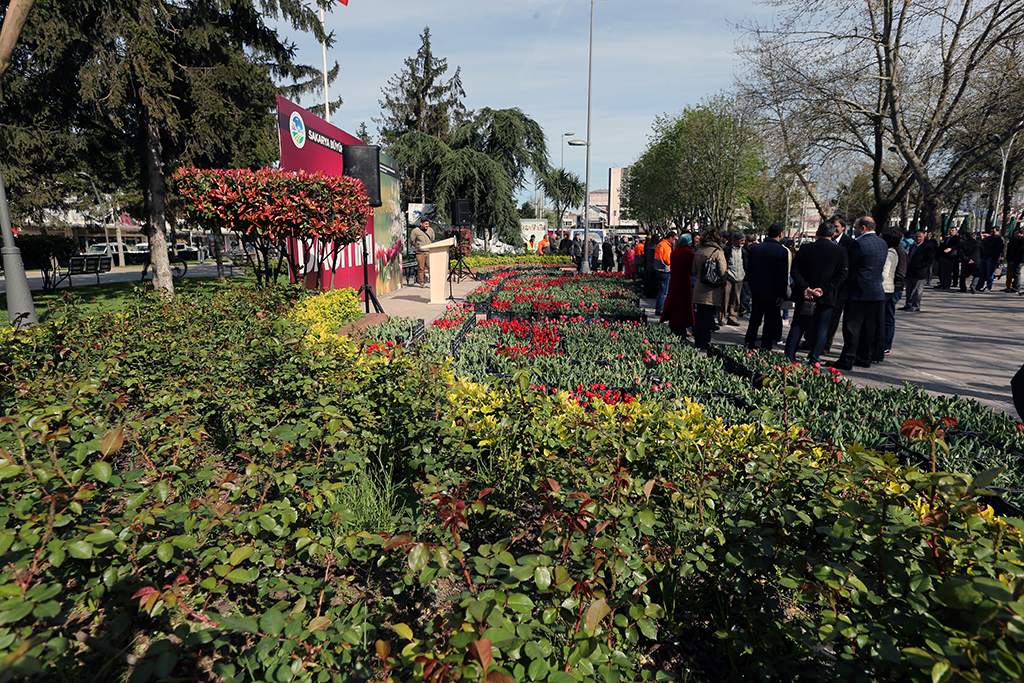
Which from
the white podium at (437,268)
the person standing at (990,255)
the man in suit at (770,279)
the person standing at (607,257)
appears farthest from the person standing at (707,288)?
the person standing at (607,257)

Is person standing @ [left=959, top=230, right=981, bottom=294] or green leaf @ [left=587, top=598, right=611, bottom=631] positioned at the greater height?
person standing @ [left=959, top=230, right=981, bottom=294]

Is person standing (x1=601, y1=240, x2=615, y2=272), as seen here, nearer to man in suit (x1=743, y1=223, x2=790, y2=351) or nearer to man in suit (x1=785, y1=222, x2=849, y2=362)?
man in suit (x1=743, y1=223, x2=790, y2=351)

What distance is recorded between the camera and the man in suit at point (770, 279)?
784 centimetres

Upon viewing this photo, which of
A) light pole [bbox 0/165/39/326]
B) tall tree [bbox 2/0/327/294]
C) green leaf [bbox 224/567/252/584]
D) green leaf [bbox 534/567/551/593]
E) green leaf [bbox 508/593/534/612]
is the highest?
tall tree [bbox 2/0/327/294]

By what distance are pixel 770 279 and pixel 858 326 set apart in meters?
1.33

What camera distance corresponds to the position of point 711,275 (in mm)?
7625

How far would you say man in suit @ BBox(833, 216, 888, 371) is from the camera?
7258mm

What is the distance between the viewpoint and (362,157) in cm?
1089

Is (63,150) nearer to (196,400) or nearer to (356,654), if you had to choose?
(196,400)

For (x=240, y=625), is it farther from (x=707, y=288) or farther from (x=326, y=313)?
(x=707, y=288)

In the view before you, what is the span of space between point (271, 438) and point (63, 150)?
55.6 feet

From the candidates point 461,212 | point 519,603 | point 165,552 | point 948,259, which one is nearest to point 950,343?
point 948,259

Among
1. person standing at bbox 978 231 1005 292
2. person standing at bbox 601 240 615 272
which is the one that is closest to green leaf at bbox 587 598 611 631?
person standing at bbox 978 231 1005 292

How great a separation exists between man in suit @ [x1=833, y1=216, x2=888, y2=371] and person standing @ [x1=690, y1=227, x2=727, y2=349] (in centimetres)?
173
